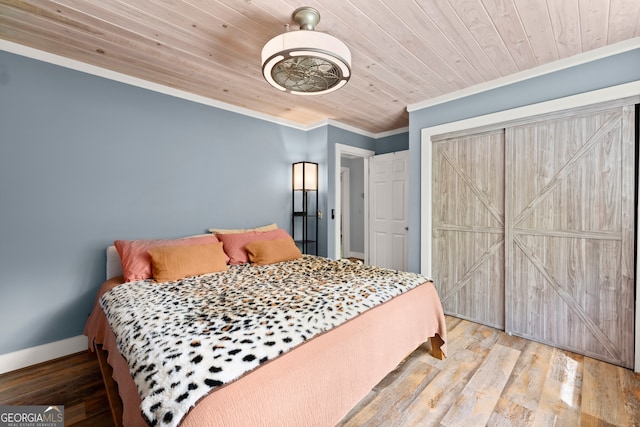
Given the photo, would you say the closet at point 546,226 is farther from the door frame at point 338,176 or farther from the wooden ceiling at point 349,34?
the door frame at point 338,176

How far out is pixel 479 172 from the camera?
280 cm

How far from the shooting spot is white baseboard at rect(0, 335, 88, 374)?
2.02 metres

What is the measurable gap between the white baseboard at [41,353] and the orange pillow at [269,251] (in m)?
1.58

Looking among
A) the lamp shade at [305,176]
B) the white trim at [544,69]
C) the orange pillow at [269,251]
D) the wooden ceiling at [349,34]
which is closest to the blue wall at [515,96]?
the white trim at [544,69]

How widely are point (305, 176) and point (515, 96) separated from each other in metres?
2.45

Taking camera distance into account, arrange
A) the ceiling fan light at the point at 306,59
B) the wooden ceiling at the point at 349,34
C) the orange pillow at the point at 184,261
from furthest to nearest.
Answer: the orange pillow at the point at 184,261 < the wooden ceiling at the point at 349,34 < the ceiling fan light at the point at 306,59

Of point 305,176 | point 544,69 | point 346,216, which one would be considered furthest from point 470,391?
point 346,216

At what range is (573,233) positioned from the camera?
2260 millimetres

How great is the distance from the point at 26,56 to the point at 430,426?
3.83 m

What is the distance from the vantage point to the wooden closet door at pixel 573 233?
2057 millimetres

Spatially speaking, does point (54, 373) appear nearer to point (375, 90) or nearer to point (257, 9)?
point (257, 9)

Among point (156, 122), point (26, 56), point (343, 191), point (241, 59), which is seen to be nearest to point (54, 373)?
point (156, 122)

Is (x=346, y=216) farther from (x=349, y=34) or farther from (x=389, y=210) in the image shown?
(x=349, y=34)

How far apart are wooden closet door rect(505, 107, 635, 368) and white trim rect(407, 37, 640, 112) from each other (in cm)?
43
